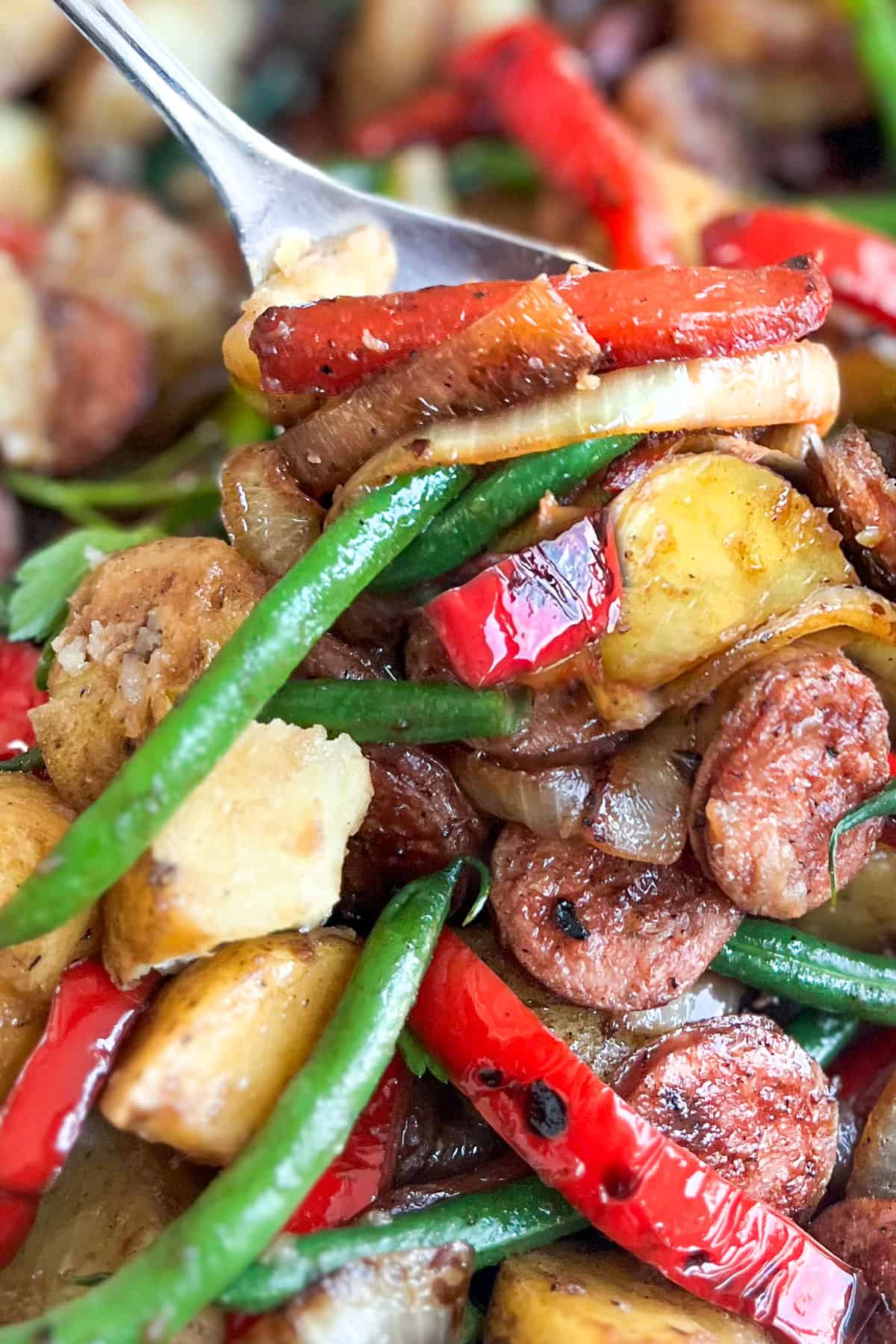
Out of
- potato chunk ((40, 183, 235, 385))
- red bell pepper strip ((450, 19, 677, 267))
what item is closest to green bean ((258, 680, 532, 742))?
red bell pepper strip ((450, 19, 677, 267))

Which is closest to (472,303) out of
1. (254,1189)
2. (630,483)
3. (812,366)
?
(630,483)

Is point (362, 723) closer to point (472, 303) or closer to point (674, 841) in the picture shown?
point (674, 841)

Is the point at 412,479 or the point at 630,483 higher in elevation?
the point at 412,479

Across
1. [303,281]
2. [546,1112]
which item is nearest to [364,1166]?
[546,1112]

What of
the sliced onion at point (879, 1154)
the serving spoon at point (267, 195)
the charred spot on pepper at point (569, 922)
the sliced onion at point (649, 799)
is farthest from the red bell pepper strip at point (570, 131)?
the sliced onion at point (879, 1154)

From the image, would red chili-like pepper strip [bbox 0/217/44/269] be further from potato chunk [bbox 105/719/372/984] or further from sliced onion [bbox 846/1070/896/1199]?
sliced onion [bbox 846/1070/896/1199]

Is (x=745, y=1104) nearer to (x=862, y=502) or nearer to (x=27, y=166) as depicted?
(x=862, y=502)
